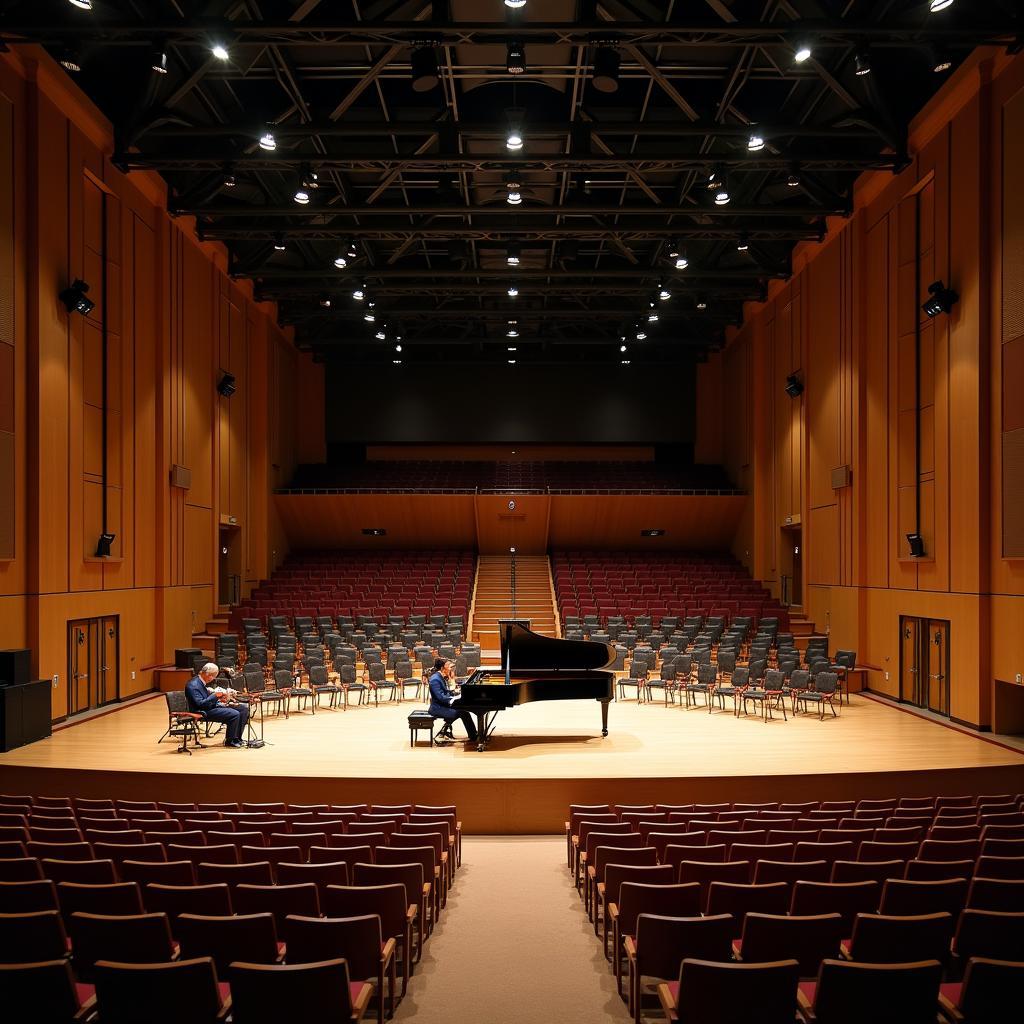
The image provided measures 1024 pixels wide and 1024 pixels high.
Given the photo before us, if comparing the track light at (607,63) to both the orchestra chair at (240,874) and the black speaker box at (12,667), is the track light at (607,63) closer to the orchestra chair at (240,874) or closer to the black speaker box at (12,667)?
the orchestra chair at (240,874)

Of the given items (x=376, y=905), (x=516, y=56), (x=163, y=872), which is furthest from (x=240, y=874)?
(x=516, y=56)

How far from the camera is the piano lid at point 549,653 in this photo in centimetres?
1047

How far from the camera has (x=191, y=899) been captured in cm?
378

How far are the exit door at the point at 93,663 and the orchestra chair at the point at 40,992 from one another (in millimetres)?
9568

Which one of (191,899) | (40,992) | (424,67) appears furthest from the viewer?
(424,67)

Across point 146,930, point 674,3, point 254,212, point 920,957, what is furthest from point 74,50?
point 920,957

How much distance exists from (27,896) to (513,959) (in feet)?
8.03

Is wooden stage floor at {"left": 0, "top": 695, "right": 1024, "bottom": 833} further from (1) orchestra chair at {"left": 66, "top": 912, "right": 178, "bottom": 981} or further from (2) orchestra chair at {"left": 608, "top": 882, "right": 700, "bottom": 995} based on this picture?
(1) orchestra chair at {"left": 66, "top": 912, "right": 178, "bottom": 981}

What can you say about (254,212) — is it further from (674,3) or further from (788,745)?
(788,745)

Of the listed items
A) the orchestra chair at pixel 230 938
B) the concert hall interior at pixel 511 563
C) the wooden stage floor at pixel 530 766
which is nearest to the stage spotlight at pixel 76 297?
the concert hall interior at pixel 511 563

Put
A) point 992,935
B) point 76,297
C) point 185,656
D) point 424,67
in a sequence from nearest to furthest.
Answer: point 992,935, point 424,67, point 76,297, point 185,656

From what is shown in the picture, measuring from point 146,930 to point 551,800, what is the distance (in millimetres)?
4878

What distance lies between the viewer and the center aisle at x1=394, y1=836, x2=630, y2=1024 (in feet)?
12.7

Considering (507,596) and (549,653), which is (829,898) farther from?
(507,596)
